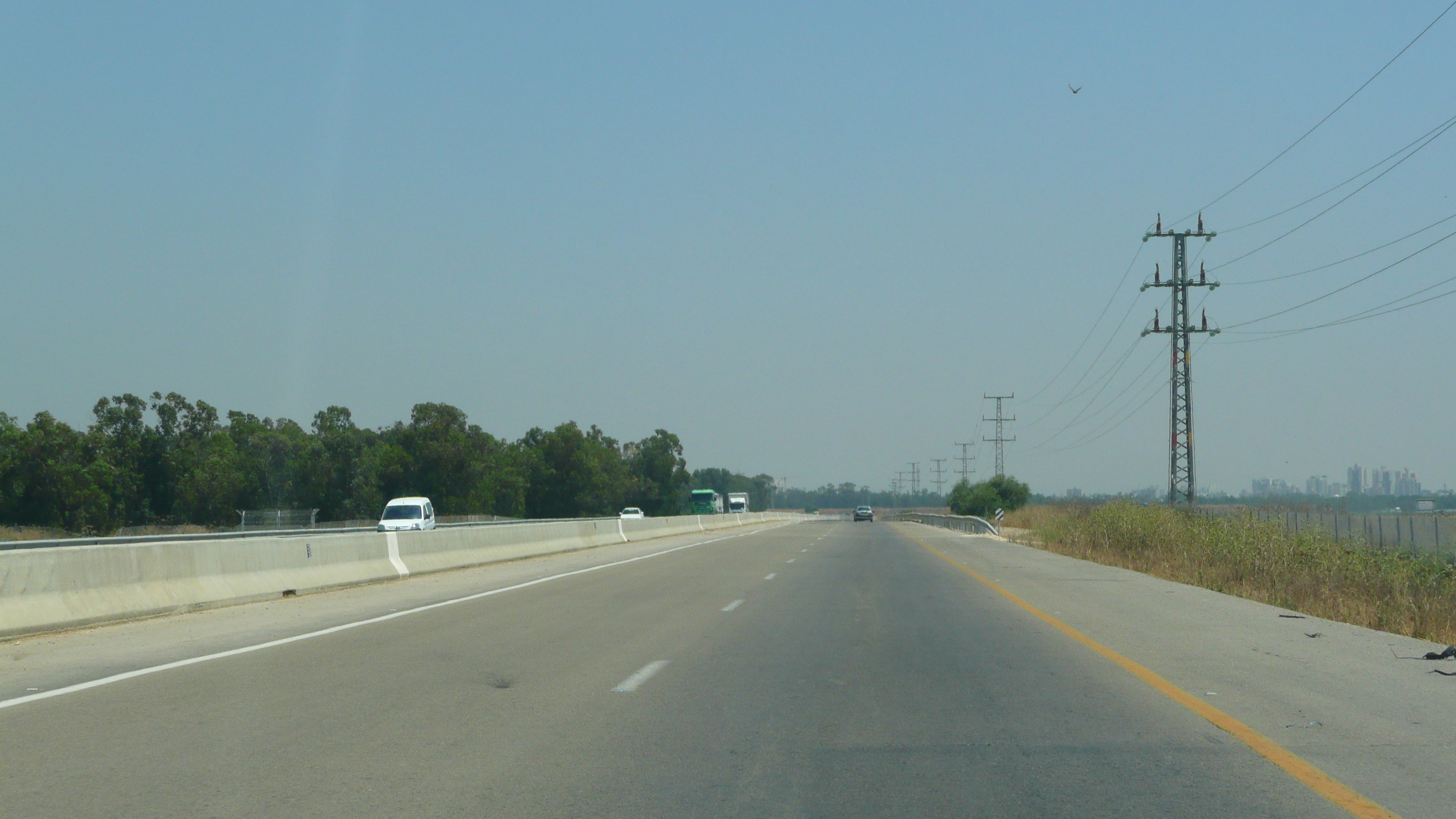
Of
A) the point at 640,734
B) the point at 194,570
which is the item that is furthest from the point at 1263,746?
the point at 194,570

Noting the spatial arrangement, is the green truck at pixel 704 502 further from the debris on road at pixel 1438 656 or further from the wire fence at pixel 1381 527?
the debris on road at pixel 1438 656

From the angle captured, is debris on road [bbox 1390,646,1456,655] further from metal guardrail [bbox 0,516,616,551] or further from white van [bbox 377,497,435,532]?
white van [bbox 377,497,435,532]

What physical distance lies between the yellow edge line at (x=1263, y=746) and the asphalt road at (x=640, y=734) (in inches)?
4.6

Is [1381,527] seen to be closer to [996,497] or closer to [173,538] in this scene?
[173,538]

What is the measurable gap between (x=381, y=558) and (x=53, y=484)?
227 ft

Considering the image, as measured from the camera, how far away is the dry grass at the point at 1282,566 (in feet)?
57.2

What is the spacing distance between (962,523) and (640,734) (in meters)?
74.0

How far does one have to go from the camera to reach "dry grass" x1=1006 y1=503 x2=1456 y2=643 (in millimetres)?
17422

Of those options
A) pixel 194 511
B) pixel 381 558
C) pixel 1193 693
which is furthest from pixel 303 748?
pixel 194 511

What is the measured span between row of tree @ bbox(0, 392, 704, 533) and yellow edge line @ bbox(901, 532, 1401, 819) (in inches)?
3260

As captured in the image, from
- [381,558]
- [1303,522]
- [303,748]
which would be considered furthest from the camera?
[1303,522]

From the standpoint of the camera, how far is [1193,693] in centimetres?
1027

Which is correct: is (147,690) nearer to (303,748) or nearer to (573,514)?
(303,748)

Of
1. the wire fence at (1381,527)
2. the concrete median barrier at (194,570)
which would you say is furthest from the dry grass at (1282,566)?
the concrete median barrier at (194,570)
